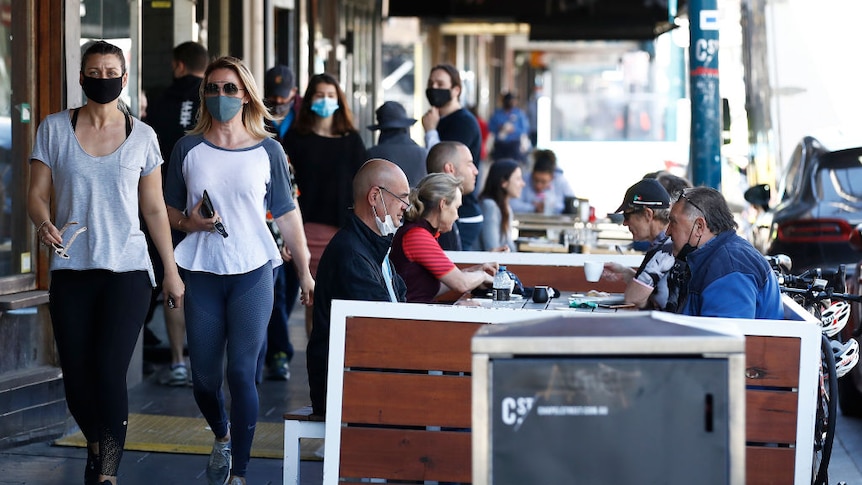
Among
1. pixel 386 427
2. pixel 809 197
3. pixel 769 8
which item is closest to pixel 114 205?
pixel 386 427

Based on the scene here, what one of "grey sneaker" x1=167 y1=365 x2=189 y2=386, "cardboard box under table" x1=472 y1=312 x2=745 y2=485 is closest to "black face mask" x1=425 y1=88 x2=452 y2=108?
"grey sneaker" x1=167 y1=365 x2=189 y2=386

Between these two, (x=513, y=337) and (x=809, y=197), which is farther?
(x=809, y=197)

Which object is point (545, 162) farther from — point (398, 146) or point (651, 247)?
point (651, 247)

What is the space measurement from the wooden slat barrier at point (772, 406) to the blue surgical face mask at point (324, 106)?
4229 mm

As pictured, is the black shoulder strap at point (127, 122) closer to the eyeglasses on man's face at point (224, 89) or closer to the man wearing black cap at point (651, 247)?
the eyeglasses on man's face at point (224, 89)

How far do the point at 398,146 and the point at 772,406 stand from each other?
4.15 metres

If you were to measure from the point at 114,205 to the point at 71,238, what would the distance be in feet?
0.67

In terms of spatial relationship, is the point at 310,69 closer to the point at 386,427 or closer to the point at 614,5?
the point at 614,5

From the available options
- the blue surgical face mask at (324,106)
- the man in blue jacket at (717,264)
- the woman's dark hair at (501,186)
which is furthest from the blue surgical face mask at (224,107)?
the woman's dark hair at (501,186)

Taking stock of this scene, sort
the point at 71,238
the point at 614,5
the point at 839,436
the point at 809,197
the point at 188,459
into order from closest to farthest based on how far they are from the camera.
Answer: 1. the point at 71,238
2. the point at 188,459
3. the point at 839,436
4. the point at 809,197
5. the point at 614,5

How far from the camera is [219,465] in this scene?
5832mm

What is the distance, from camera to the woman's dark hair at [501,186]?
9883 mm

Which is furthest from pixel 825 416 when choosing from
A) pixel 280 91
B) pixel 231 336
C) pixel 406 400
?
pixel 280 91

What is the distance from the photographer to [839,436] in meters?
7.77
